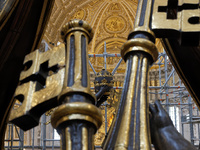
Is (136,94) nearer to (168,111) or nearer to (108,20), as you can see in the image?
(168,111)

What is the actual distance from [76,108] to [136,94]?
0.63ft

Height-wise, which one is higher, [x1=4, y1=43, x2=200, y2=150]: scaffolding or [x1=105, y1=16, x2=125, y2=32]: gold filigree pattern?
[x1=105, y1=16, x2=125, y2=32]: gold filigree pattern

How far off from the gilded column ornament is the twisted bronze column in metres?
0.07

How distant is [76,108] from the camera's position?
53cm

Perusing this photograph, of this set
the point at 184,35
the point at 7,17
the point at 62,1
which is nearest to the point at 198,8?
the point at 184,35

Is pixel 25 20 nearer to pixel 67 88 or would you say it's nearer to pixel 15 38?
pixel 15 38

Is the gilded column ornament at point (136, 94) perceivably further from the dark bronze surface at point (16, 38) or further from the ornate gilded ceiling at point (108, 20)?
the ornate gilded ceiling at point (108, 20)

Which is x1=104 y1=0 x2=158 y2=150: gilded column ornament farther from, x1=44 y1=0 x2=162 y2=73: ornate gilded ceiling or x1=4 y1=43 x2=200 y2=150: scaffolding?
x1=44 y1=0 x2=162 y2=73: ornate gilded ceiling

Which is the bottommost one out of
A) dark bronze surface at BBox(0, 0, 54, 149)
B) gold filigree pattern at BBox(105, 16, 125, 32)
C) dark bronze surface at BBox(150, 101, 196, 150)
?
dark bronze surface at BBox(150, 101, 196, 150)

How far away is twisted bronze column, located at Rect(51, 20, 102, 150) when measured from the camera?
0.53m

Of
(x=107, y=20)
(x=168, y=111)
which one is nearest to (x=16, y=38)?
(x=168, y=111)

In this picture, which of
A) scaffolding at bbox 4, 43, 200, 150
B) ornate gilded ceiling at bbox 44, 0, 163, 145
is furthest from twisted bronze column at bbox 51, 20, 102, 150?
ornate gilded ceiling at bbox 44, 0, 163, 145

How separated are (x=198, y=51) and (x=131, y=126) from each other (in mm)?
554

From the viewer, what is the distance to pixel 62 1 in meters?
7.92
